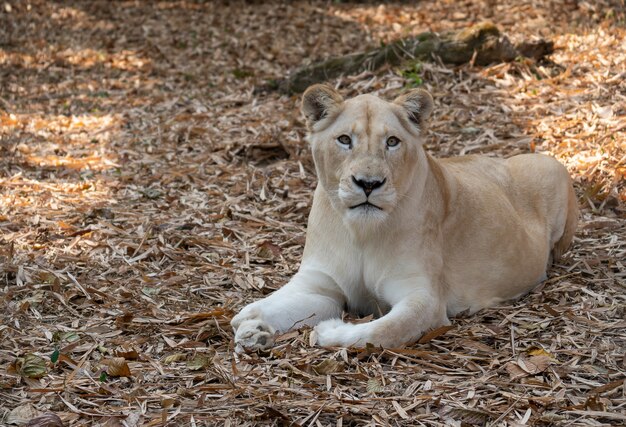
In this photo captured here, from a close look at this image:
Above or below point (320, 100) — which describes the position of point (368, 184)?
below

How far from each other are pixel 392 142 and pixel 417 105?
33 centimetres

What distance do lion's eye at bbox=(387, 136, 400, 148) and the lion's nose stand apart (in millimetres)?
281

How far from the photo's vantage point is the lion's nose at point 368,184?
4438 millimetres

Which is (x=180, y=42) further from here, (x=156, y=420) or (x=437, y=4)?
(x=156, y=420)

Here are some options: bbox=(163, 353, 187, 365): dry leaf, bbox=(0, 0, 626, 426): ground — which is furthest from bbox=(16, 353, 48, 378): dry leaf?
bbox=(163, 353, 187, 365): dry leaf

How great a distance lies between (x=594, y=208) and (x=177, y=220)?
3.22 m

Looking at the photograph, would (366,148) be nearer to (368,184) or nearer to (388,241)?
(368,184)

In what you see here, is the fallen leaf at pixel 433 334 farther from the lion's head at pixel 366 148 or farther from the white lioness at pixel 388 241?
the lion's head at pixel 366 148

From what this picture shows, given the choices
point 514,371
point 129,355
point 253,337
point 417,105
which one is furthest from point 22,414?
point 417,105

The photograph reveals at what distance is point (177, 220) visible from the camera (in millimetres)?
6762

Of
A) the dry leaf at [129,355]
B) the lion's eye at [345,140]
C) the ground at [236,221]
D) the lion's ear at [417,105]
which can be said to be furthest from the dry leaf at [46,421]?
the lion's ear at [417,105]

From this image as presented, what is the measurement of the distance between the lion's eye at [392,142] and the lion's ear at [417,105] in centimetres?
25

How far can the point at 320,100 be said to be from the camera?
15.9 ft

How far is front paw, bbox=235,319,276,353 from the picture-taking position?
4.41 meters
